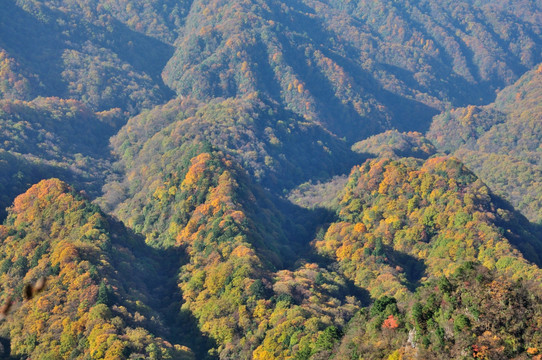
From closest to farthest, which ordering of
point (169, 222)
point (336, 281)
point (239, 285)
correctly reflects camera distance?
1. point (239, 285)
2. point (336, 281)
3. point (169, 222)

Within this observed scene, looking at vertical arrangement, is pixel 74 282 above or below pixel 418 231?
below

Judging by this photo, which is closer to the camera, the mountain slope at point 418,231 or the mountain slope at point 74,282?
the mountain slope at point 74,282

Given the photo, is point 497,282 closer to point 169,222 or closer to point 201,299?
point 201,299

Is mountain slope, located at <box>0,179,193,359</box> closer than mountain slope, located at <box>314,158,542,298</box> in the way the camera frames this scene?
Yes

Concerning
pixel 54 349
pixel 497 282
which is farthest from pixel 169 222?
pixel 497 282

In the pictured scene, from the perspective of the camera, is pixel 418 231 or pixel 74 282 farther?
pixel 418 231

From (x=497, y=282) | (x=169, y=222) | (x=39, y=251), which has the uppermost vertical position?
(x=169, y=222)

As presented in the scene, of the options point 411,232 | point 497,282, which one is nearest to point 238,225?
point 411,232

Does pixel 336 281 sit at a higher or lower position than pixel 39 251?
lower

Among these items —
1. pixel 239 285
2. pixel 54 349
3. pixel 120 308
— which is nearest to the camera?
pixel 54 349

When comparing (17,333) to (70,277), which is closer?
(17,333)

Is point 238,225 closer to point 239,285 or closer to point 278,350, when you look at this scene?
point 239,285
